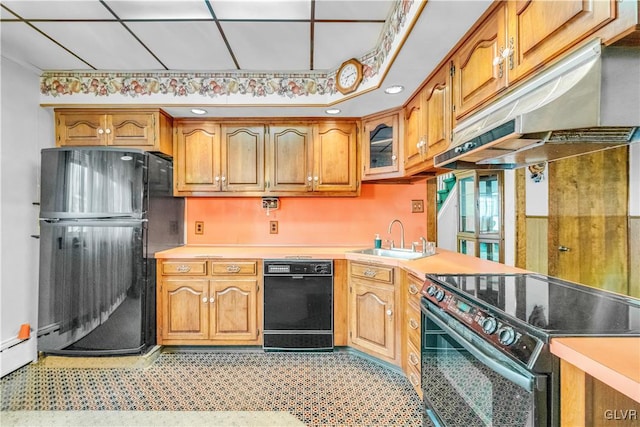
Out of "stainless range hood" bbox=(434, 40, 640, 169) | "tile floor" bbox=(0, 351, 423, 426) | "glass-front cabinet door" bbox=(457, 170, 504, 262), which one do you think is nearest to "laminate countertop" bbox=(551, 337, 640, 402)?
"stainless range hood" bbox=(434, 40, 640, 169)

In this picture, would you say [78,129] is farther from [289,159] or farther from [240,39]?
[289,159]

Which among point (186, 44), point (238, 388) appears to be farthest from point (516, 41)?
point (238, 388)

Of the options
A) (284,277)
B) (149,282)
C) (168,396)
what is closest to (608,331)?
(284,277)

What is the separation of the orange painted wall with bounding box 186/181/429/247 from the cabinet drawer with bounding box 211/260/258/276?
1.75 feet

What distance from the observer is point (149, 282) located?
257 cm

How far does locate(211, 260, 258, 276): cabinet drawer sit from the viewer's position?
8.68ft

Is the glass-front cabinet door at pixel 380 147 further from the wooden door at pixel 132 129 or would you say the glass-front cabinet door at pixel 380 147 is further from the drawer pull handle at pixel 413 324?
the wooden door at pixel 132 129

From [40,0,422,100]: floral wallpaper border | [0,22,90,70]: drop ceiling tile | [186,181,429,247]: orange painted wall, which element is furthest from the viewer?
[186,181,429,247]: orange painted wall

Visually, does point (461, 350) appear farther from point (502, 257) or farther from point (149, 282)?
point (149, 282)

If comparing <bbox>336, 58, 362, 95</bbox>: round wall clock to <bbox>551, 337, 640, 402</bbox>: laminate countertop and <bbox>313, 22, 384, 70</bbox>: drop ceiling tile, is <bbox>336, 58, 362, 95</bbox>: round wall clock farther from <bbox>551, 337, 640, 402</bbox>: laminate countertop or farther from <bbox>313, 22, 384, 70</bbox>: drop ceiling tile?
<bbox>551, 337, 640, 402</bbox>: laminate countertop

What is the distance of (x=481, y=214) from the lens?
2859 mm

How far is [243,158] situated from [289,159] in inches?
17.2

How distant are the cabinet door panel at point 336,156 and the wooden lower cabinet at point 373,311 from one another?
2.62ft

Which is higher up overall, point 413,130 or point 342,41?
point 342,41
